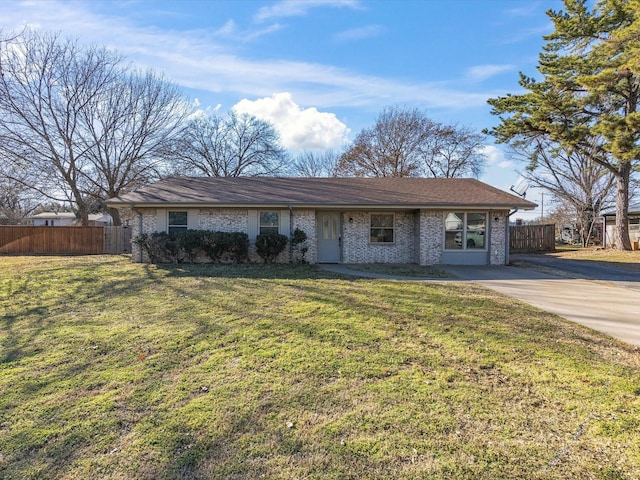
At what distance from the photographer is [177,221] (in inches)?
531

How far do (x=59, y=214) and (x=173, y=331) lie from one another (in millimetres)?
55325

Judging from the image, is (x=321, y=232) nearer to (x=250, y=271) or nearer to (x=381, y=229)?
(x=381, y=229)

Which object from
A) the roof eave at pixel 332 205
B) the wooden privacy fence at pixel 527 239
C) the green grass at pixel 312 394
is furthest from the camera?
the wooden privacy fence at pixel 527 239

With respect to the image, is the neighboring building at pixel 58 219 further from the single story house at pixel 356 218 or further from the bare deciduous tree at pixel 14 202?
the single story house at pixel 356 218

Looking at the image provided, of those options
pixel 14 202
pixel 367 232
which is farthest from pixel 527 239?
pixel 14 202

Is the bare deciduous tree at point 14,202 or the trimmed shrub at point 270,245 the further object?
the bare deciduous tree at point 14,202

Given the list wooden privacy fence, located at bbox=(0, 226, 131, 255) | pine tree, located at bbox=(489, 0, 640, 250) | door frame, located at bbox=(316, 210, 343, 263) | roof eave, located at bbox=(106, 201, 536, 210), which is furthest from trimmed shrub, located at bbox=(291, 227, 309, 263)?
pine tree, located at bbox=(489, 0, 640, 250)

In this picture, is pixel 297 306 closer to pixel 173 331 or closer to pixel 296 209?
pixel 173 331

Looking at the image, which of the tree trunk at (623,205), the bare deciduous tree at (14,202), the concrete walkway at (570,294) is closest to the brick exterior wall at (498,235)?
the concrete walkway at (570,294)

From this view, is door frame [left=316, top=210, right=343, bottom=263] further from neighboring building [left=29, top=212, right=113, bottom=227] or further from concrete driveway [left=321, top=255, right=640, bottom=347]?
neighboring building [left=29, top=212, right=113, bottom=227]

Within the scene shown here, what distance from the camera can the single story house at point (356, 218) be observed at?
1296 cm

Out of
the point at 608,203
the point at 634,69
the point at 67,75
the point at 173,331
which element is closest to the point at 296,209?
the point at 173,331

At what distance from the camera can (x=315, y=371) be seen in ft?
12.5

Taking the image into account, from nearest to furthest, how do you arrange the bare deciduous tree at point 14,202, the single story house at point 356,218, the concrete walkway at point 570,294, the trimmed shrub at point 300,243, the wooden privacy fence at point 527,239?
1. the concrete walkway at point 570,294
2. the single story house at point 356,218
3. the trimmed shrub at point 300,243
4. the wooden privacy fence at point 527,239
5. the bare deciduous tree at point 14,202
